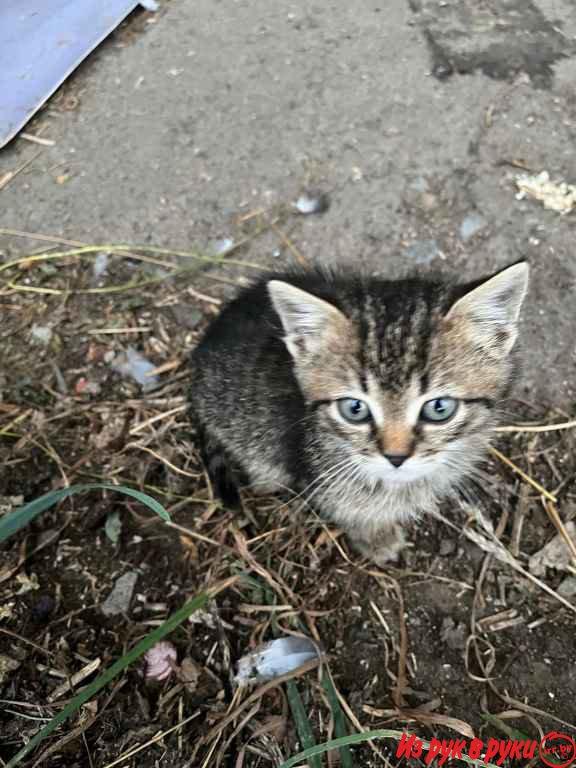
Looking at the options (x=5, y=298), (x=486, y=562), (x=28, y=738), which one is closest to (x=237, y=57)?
(x=5, y=298)

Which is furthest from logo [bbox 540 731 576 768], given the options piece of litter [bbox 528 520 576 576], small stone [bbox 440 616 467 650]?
piece of litter [bbox 528 520 576 576]

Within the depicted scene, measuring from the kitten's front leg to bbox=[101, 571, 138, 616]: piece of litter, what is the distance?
0.75 metres

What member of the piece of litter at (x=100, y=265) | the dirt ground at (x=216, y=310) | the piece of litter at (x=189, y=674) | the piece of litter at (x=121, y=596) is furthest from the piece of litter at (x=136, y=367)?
the piece of litter at (x=189, y=674)

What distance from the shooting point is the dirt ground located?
6.31 ft

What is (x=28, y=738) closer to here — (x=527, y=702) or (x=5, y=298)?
(x=527, y=702)

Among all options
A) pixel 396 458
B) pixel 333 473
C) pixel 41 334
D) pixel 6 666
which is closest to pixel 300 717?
pixel 333 473

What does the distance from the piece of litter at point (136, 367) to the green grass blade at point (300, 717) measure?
1263 mm

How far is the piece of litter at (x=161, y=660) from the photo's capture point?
1.96 meters

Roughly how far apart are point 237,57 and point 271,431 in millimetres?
2462

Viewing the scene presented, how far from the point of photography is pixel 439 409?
167cm

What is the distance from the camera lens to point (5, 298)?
2.83m

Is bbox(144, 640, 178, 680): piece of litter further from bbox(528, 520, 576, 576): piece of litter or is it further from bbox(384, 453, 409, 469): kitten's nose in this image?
bbox(528, 520, 576, 576): piece of litter

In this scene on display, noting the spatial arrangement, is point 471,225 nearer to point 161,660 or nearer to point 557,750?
point 557,750

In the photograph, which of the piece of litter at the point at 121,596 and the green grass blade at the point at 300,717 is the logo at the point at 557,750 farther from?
the piece of litter at the point at 121,596
